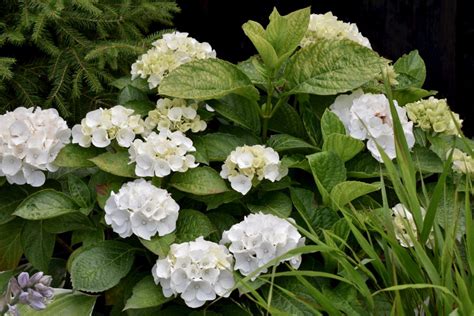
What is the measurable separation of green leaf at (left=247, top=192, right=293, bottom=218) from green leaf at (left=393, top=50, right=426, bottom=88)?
20.0 inches

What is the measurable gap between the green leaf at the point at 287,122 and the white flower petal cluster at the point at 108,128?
364 millimetres

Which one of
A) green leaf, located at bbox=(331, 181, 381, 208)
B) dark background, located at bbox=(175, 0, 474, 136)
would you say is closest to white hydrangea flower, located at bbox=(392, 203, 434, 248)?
green leaf, located at bbox=(331, 181, 381, 208)

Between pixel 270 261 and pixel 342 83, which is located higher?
pixel 342 83

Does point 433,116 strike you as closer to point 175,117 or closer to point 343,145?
point 343,145

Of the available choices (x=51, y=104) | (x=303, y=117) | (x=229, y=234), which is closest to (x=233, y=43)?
(x=51, y=104)

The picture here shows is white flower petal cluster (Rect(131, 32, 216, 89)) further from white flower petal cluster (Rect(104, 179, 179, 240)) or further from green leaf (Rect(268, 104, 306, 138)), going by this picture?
white flower petal cluster (Rect(104, 179, 179, 240))

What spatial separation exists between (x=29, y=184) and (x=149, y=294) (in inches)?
17.8

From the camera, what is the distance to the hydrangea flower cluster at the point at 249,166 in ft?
5.43

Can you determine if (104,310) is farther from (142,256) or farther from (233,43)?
(233,43)

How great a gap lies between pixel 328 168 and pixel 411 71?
1.81 ft

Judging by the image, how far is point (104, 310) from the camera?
205cm

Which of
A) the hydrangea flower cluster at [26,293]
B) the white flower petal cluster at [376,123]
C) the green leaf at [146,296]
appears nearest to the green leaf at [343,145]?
the white flower petal cluster at [376,123]

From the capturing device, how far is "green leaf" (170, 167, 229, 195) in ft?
5.45

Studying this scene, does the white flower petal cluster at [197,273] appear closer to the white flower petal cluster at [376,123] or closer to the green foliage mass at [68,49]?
the white flower petal cluster at [376,123]
